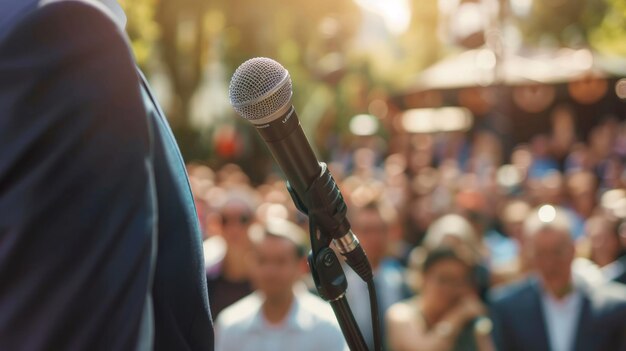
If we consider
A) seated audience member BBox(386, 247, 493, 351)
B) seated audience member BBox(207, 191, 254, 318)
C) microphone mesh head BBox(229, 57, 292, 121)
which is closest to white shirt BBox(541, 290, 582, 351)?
seated audience member BBox(386, 247, 493, 351)

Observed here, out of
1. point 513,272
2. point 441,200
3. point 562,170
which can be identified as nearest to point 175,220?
point 513,272

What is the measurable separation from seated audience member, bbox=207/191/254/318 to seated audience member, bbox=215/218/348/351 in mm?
829

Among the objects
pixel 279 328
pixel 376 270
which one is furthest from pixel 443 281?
pixel 376 270

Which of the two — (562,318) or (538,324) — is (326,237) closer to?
(538,324)

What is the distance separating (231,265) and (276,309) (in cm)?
159

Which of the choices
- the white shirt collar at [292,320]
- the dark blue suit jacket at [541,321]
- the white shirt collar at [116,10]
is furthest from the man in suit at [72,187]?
the dark blue suit jacket at [541,321]

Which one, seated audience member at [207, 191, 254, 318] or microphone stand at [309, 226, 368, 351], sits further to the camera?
seated audience member at [207, 191, 254, 318]

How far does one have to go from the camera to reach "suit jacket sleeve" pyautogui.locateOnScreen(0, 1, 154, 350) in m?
1.16

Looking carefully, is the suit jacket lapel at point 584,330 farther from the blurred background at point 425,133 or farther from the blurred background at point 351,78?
the blurred background at point 351,78

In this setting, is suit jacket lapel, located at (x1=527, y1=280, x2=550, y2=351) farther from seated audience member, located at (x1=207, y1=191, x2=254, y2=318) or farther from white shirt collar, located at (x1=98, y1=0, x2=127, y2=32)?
white shirt collar, located at (x1=98, y1=0, x2=127, y2=32)

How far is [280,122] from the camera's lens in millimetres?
1735

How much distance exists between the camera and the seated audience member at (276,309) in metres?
4.82

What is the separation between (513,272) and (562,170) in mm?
8681

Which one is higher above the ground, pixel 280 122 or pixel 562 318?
pixel 280 122
